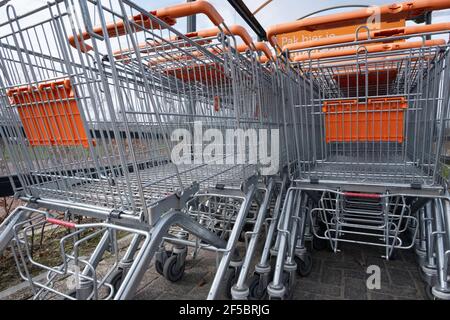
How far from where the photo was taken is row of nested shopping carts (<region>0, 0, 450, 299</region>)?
134 centimetres

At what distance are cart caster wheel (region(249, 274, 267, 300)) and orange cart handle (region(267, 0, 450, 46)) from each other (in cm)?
174

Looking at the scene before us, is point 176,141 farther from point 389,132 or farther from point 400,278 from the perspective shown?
point 400,278

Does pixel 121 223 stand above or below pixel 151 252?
above

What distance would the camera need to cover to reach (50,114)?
1490 mm

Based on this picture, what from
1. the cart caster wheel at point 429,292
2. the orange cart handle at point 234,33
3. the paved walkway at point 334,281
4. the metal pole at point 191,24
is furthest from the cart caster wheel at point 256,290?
the metal pole at point 191,24

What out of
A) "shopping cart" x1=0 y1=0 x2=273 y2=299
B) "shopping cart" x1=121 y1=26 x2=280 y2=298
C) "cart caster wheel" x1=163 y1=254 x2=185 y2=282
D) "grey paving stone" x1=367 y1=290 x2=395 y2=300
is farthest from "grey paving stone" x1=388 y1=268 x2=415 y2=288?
"cart caster wheel" x1=163 y1=254 x2=185 y2=282

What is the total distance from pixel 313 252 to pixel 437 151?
1.44 meters

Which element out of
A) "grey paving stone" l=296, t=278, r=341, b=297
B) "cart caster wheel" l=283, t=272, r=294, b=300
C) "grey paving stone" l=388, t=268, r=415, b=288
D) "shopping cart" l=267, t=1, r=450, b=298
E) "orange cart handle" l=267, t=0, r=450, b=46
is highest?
"orange cart handle" l=267, t=0, r=450, b=46

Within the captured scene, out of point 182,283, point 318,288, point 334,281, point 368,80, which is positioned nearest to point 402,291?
point 334,281

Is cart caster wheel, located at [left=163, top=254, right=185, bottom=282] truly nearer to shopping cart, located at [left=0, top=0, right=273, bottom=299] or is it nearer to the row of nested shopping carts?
the row of nested shopping carts

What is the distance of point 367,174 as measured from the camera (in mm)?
2186

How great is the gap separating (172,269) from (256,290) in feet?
2.45

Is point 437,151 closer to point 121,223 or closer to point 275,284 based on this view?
point 275,284
